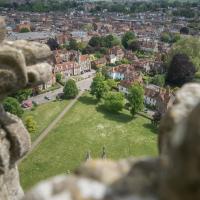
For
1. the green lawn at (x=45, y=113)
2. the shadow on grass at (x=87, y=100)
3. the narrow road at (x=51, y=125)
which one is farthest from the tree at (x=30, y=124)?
the shadow on grass at (x=87, y=100)

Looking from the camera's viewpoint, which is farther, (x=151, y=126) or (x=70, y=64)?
(x=70, y=64)

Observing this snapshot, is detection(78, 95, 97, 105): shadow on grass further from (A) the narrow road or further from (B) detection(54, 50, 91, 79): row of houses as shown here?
(B) detection(54, 50, 91, 79): row of houses

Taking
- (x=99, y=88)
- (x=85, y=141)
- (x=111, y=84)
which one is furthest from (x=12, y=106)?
(x=111, y=84)

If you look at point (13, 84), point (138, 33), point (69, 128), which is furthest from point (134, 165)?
point (138, 33)

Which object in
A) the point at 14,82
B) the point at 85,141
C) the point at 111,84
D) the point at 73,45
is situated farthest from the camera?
the point at 73,45

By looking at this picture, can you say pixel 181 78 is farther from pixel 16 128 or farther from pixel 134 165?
pixel 134 165

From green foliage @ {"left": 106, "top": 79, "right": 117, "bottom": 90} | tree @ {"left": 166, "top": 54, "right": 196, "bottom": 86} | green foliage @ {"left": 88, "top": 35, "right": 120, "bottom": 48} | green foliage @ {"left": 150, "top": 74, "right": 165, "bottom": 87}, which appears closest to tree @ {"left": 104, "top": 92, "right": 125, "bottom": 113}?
green foliage @ {"left": 106, "top": 79, "right": 117, "bottom": 90}

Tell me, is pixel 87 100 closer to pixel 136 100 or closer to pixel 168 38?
pixel 136 100
